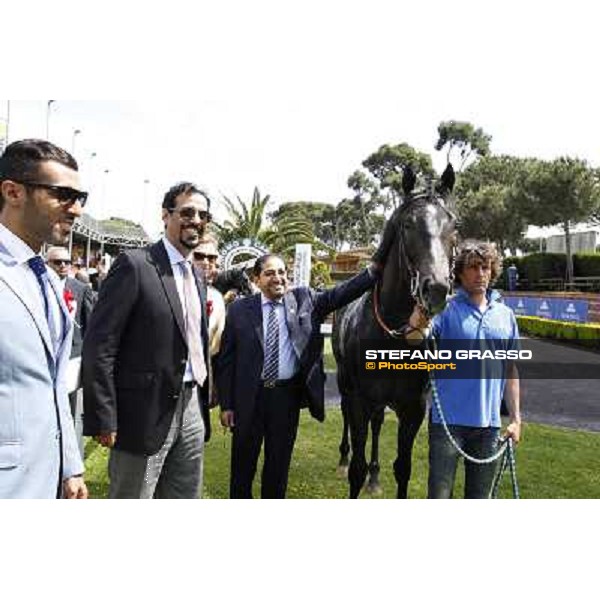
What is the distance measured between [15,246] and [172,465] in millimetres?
1293

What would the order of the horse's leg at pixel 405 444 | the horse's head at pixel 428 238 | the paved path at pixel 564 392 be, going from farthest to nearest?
the horse's leg at pixel 405 444, the paved path at pixel 564 392, the horse's head at pixel 428 238

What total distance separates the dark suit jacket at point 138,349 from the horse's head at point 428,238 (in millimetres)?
1178

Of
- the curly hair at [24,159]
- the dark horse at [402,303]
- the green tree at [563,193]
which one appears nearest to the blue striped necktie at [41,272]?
the curly hair at [24,159]

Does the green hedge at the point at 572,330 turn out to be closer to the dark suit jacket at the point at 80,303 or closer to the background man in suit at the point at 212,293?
the background man in suit at the point at 212,293

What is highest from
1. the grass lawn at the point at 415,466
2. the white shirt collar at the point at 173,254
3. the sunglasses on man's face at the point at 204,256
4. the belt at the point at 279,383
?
the sunglasses on man's face at the point at 204,256

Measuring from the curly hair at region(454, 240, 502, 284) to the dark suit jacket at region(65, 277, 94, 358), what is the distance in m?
2.76

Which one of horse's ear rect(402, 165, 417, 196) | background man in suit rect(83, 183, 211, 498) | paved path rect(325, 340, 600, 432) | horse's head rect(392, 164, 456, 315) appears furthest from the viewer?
paved path rect(325, 340, 600, 432)

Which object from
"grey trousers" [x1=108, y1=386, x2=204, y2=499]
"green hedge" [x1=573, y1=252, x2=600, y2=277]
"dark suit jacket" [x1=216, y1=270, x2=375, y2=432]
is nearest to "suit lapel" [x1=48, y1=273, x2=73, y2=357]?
"grey trousers" [x1=108, y1=386, x2=204, y2=499]

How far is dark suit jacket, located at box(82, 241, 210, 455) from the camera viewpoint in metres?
2.37

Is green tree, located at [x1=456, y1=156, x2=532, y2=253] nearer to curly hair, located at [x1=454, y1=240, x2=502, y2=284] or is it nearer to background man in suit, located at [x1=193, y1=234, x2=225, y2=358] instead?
curly hair, located at [x1=454, y1=240, x2=502, y2=284]

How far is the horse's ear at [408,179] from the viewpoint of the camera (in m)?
3.05

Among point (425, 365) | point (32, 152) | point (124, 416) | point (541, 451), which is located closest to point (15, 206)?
point (32, 152)

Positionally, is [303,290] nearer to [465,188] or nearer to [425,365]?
[425,365]
